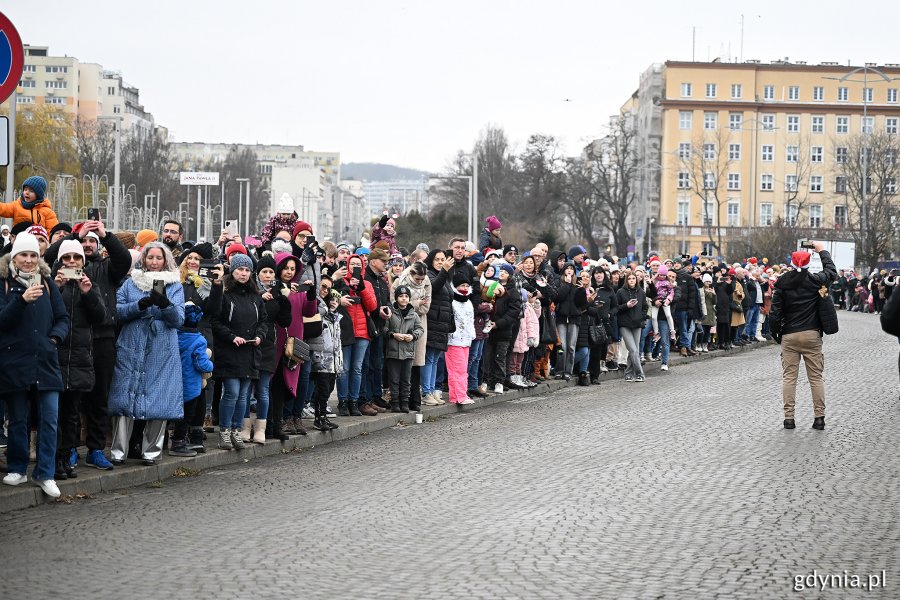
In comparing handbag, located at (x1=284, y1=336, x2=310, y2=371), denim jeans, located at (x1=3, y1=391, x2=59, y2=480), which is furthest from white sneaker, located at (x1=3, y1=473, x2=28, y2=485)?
handbag, located at (x1=284, y1=336, x2=310, y2=371)

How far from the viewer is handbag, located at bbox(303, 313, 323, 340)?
14.6 m

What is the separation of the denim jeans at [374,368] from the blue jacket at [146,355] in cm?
530

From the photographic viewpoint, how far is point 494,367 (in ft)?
68.1

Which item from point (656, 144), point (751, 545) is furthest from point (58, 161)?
point (751, 545)

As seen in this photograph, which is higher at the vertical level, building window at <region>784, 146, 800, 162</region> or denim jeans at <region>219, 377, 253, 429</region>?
building window at <region>784, 146, 800, 162</region>

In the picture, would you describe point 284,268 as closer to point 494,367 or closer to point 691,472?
point 691,472

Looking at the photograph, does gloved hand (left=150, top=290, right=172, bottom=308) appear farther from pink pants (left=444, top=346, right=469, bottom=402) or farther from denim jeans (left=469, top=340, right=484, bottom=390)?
denim jeans (left=469, top=340, right=484, bottom=390)

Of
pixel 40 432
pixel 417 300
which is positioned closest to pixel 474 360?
pixel 417 300

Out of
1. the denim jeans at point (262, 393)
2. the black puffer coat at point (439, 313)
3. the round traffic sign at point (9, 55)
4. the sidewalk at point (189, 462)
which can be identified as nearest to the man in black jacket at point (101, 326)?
the sidewalk at point (189, 462)

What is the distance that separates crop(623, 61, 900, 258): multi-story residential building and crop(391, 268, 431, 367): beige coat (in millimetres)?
106008

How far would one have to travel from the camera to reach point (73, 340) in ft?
36.7

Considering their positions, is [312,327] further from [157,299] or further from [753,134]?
[753,134]

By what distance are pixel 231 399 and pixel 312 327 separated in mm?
1695

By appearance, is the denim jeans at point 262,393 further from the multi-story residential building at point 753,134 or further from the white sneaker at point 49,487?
the multi-story residential building at point 753,134
